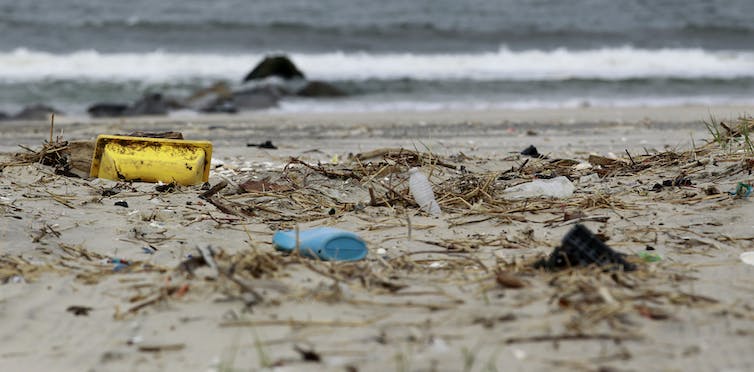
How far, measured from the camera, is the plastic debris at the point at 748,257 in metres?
2.81

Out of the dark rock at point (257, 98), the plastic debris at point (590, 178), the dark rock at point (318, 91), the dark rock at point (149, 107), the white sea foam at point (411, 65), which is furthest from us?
the white sea foam at point (411, 65)

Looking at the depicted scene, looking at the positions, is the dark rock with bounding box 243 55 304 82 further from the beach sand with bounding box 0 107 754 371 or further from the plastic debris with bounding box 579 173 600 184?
the plastic debris with bounding box 579 173 600 184

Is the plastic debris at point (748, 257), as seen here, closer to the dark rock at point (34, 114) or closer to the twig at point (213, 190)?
the twig at point (213, 190)

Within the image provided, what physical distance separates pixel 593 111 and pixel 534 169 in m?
6.20

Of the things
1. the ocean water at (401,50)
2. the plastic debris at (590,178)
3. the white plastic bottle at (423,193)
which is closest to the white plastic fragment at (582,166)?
the plastic debris at (590,178)

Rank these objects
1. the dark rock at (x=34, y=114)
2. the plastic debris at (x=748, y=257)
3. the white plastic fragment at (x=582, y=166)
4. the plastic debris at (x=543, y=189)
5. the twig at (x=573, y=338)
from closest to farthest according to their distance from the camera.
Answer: the twig at (x=573, y=338)
the plastic debris at (x=748, y=257)
the plastic debris at (x=543, y=189)
the white plastic fragment at (x=582, y=166)
the dark rock at (x=34, y=114)

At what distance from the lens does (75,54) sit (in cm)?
1839

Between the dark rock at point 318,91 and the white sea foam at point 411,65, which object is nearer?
the dark rock at point 318,91

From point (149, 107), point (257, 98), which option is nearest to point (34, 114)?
point (149, 107)

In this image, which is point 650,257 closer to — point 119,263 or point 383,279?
point 383,279

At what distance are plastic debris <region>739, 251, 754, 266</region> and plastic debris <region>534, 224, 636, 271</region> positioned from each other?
469mm

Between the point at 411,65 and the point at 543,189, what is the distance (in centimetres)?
1417

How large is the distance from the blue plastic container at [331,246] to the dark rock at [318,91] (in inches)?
413

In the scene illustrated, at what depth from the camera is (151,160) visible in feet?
14.4
